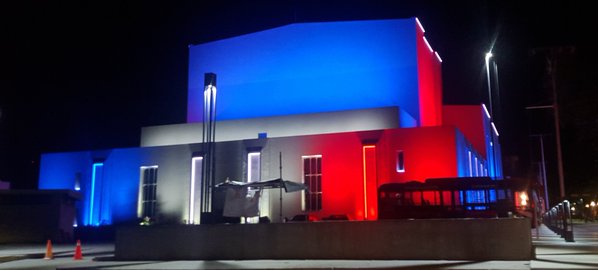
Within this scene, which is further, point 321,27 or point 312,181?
point 321,27

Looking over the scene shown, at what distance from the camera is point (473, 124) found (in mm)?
47500

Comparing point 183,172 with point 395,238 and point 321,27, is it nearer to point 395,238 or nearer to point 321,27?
point 321,27

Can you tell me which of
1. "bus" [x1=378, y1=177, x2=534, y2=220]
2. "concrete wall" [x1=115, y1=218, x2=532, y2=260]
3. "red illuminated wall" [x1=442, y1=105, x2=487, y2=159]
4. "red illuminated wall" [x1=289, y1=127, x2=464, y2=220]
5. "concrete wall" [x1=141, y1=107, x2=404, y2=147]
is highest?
"red illuminated wall" [x1=442, y1=105, x2=487, y2=159]

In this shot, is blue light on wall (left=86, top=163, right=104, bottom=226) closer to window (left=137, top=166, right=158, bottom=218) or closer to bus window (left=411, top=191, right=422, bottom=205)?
window (left=137, top=166, right=158, bottom=218)

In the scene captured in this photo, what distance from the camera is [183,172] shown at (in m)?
35.3

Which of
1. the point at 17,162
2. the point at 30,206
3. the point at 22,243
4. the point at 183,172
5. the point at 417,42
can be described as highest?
the point at 417,42

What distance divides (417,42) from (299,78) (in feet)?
28.5

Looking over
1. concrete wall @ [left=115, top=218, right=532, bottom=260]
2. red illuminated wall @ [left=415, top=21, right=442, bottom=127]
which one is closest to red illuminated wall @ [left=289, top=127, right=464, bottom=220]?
red illuminated wall @ [left=415, top=21, right=442, bottom=127]

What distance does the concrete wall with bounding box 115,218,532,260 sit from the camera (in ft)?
49.0

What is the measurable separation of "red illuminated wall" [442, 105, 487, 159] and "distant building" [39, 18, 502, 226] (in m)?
2.85

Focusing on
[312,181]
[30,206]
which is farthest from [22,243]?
[312,181]

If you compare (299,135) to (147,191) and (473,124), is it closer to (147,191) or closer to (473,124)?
(147,191)

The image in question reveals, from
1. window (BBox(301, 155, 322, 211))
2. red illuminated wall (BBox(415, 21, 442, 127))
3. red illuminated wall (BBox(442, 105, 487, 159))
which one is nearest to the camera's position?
window (BBox(301, 155, 322, 211))

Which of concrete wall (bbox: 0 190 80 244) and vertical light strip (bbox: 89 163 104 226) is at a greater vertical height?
vertical light strip (bbox: 89 163 104 226)
